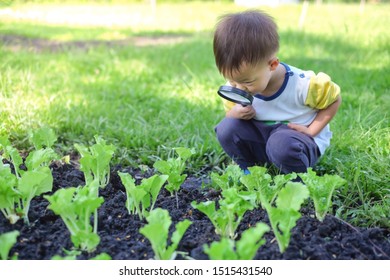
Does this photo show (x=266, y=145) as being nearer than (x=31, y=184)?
No

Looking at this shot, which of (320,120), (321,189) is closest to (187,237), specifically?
(321,189)

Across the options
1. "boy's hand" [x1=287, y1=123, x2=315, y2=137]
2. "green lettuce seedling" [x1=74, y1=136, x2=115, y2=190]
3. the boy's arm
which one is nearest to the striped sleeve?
the boy's arm

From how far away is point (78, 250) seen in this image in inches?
73.2

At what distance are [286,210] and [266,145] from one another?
83 cm

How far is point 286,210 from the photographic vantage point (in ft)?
6.04

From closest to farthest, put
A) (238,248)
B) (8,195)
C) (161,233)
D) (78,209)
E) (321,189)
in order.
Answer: (238,248) → (161,233) → (78,209) → (8,195) → (321,189)

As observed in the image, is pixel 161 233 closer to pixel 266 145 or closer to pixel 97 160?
pixel 97 160

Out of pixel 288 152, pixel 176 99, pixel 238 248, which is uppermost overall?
pixel 238 248

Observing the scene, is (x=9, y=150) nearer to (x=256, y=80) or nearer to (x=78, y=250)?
(x=78, y=250)

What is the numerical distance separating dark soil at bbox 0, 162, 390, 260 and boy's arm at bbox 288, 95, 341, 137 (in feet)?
1.56

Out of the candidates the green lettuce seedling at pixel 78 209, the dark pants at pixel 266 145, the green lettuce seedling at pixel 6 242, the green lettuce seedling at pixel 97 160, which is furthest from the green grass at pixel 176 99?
the green lettuce seedling at pixel 6 242

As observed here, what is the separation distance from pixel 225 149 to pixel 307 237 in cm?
94

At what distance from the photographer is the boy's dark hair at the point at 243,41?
92.6 inches

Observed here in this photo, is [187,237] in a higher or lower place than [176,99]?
higher
